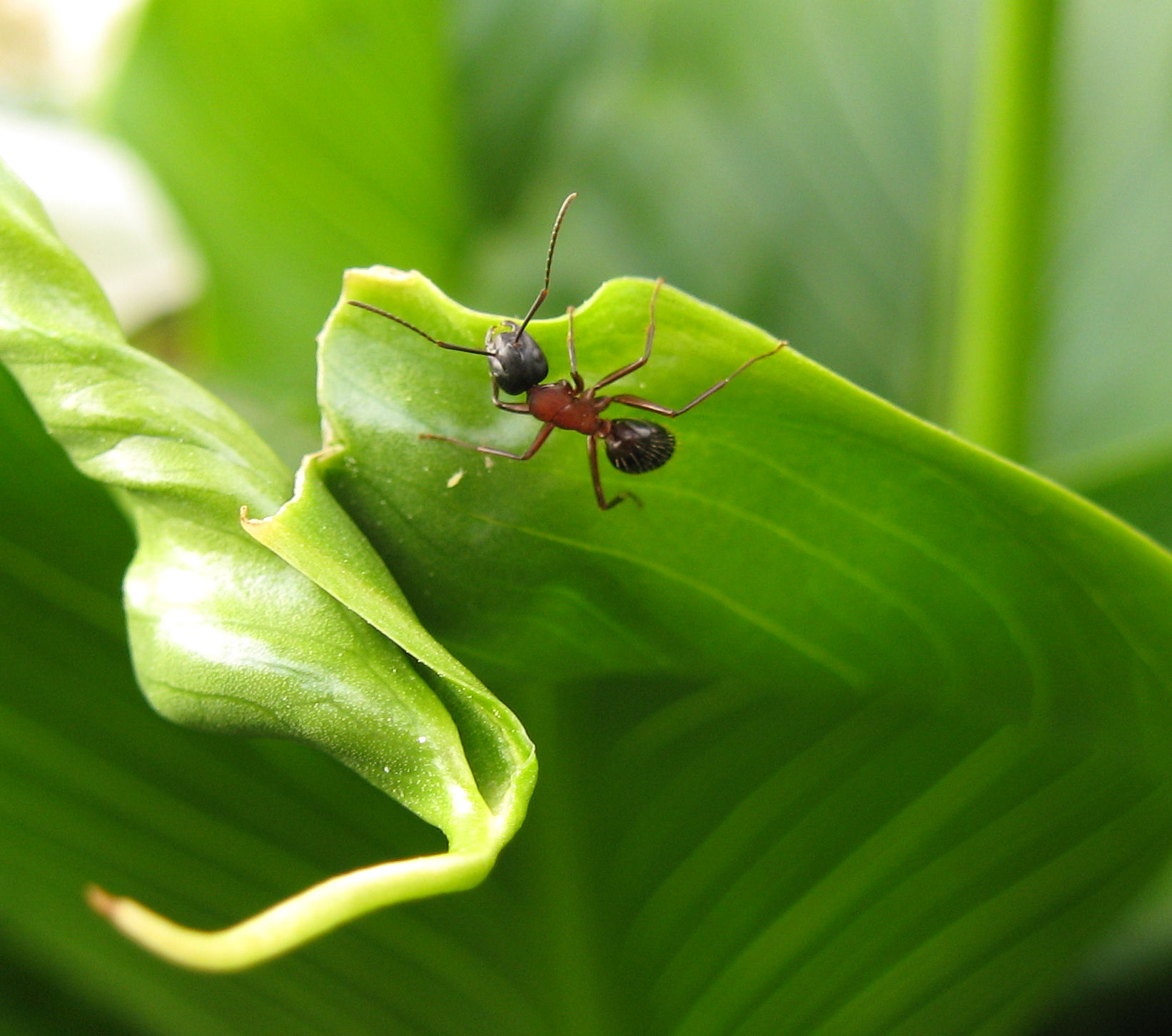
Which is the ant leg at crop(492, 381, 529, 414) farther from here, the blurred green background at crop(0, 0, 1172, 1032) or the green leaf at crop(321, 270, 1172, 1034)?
the blurred green background at crop(0, 0, 1172, 1032)

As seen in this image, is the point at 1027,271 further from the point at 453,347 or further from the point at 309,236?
the point at 309,236

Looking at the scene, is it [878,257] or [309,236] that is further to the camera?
[309,236]

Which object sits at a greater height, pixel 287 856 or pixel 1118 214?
pixel 1118 214

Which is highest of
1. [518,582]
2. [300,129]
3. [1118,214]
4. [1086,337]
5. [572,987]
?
[1118,214]

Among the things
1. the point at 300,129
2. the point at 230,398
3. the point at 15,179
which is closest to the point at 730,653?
the point at 15,179

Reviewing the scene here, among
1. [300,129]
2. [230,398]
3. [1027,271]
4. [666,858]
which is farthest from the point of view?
[300,129]
